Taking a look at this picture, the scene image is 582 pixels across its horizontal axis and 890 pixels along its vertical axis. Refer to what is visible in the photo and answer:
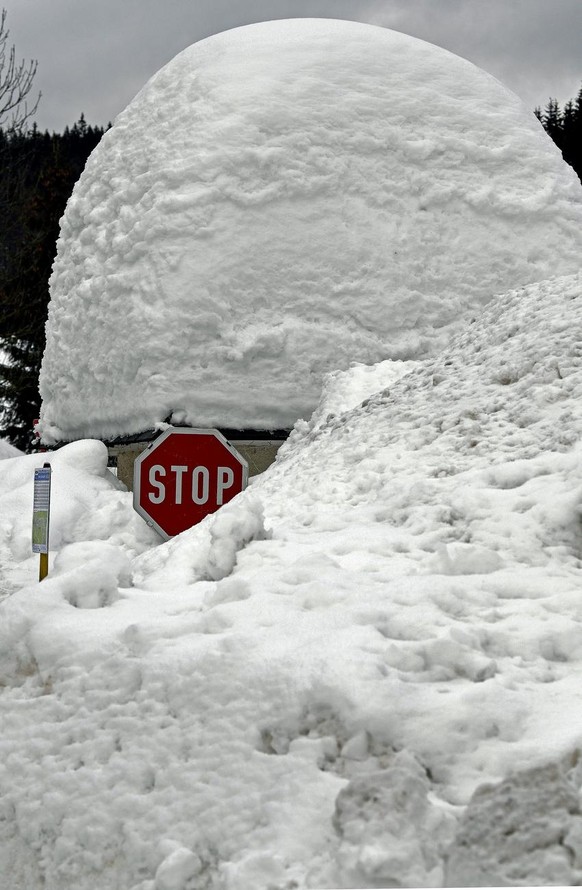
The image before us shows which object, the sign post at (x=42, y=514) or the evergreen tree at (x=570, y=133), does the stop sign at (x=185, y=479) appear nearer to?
the sign post at (x=42, y=514)

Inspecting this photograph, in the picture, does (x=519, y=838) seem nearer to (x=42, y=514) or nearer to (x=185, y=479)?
(x=185, y=479)

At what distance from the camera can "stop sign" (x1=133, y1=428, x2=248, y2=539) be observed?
602cm

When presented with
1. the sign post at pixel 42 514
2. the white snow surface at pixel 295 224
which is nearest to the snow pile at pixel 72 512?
the white snow surface at pixel 295 224

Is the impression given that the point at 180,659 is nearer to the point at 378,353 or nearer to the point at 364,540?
the point at 364,540

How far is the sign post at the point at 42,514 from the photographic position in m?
6.26

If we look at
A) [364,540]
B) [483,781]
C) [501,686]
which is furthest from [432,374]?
[483,781]

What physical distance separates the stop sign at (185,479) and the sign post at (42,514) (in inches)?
25.7

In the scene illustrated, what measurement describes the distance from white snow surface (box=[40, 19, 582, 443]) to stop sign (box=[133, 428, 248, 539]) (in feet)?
6.29

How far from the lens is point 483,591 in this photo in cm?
347

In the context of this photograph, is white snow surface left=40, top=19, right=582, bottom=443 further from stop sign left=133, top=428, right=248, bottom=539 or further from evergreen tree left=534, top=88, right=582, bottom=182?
evergreen tree left=534, top=88, right=582, bottom=182

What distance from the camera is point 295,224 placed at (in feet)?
26.8

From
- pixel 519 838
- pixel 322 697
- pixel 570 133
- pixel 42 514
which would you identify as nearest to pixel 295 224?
pixel 42 514

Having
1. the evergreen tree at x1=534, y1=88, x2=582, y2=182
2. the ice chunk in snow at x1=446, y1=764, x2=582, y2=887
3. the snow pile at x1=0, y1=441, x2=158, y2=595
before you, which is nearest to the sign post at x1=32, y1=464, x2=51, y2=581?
the snow pile at x1=0, y1=441, x2=158, y2=595

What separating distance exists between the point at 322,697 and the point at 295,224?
5928mm
